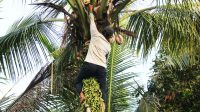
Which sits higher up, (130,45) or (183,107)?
(130,45)

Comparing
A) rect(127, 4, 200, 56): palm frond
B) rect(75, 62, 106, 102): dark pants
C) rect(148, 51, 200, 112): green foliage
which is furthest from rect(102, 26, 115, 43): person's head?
rect(148, 51, 200, 112): green foliage

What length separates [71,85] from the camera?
9734mm

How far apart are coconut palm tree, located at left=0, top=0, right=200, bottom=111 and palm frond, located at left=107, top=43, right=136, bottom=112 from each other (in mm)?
1192

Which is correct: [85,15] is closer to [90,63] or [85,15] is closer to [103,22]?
[103,22]

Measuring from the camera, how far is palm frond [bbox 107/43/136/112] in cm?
1089

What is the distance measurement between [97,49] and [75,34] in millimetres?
873

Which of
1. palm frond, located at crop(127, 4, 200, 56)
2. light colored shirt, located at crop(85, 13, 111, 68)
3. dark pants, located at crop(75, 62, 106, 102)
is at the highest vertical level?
palm frond, located at crop(127, 4, 200, 56)

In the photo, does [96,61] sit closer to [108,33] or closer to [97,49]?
[97,49]

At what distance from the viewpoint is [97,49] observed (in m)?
7.09

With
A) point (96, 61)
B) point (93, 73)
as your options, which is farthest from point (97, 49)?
point (93, 73)

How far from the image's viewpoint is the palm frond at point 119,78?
10891mm

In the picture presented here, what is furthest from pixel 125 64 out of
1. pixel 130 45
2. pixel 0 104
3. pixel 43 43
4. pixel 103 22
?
pixel 103 22

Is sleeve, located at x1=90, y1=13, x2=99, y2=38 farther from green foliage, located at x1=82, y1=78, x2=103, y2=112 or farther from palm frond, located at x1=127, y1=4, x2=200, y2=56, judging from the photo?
palm frond, located at x1=127, y1=4, x2=200, y2=56

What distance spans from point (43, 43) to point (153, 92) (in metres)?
4.56
